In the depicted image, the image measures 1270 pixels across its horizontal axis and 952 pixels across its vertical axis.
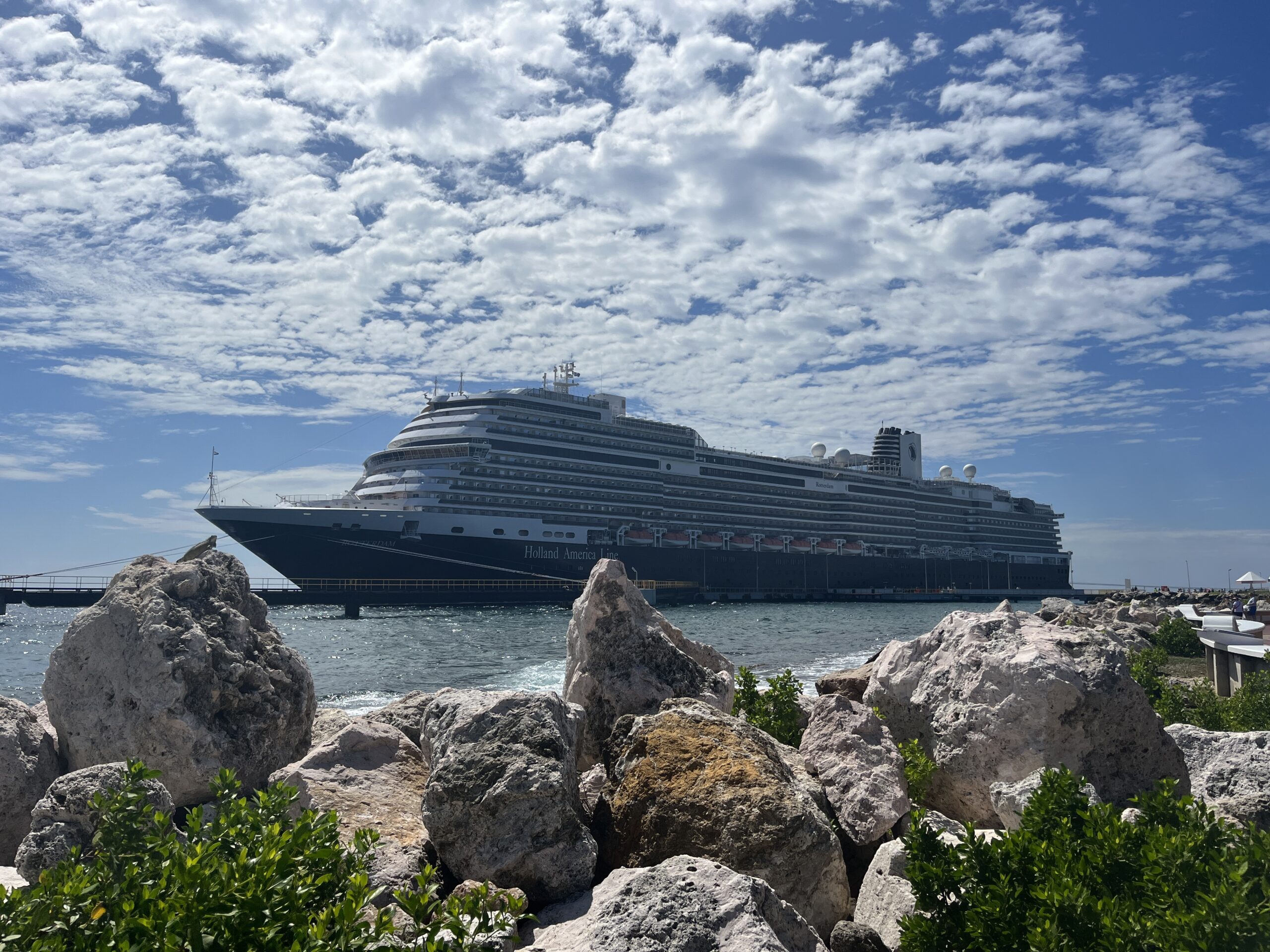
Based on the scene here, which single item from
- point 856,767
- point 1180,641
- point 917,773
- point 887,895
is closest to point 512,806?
point 887,895

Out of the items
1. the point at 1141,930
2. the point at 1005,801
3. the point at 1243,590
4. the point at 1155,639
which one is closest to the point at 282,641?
the point at 1005,801

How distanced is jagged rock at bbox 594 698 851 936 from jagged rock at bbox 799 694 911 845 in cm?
34

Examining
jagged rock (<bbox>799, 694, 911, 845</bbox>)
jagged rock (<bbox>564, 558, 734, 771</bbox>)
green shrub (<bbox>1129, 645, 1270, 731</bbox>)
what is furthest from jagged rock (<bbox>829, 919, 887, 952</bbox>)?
green shrub (<bbox>1129, 645, 1270, 731</bbox>)

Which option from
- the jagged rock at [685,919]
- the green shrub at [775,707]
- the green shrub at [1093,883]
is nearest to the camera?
the green shrub at [1093,883]

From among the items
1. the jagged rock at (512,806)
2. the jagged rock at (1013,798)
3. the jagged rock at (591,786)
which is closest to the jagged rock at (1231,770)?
the jagged rock at (1013,798)

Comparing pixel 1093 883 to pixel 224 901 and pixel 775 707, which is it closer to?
pixel 224 901

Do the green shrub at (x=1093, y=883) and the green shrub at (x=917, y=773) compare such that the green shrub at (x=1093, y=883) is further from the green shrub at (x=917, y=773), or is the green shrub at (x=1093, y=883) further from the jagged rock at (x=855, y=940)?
the green shrub at (x=917, y=773)

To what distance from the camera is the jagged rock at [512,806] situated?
3988 mm

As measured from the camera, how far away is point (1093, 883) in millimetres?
3066

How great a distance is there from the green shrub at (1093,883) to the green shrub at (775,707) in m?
3.44

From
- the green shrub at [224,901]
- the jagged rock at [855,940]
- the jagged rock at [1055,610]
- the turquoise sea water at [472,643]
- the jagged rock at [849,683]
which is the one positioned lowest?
the turquoise sea water at [472,643]

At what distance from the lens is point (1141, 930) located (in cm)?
264

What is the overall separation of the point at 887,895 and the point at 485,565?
5025cm

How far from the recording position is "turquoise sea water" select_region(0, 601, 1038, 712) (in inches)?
779
